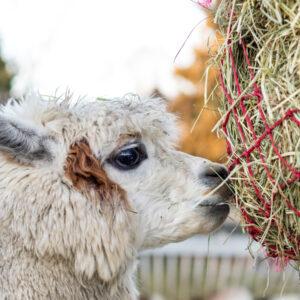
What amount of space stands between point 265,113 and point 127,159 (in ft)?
2.85

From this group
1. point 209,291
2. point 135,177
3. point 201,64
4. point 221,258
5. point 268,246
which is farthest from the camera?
point 201,64

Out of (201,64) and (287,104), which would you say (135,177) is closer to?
(287,104)

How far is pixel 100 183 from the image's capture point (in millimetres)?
2254

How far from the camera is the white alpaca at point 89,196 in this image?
2160 mm

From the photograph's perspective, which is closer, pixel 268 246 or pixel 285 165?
pixel 285 165

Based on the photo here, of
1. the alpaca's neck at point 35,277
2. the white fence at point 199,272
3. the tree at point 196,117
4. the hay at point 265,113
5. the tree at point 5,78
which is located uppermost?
the hay at point 265,113

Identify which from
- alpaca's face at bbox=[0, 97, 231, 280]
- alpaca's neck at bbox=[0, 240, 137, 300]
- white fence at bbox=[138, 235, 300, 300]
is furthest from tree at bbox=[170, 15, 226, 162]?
alpaca's neck at bbox=[0, 240, 137, 300]

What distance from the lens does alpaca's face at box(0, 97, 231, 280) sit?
7.18ft

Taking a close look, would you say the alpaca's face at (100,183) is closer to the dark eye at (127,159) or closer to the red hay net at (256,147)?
the dark eye at (127,159)

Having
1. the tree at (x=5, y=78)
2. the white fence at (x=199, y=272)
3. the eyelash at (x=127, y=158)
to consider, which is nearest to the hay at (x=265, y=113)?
the eyelash at (x=127, y=158)

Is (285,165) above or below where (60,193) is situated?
above

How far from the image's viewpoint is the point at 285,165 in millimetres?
1737

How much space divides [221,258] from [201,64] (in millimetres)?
7475

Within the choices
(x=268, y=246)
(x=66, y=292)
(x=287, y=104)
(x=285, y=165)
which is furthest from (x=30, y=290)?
(x=287, y=104)
